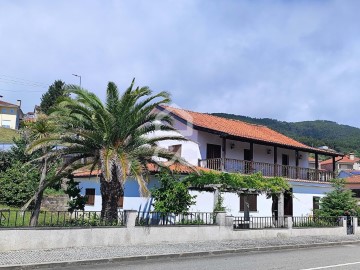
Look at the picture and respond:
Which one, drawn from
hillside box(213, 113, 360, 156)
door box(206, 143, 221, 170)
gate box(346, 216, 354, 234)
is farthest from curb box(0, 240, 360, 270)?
hillside box(213, 113, 360, 156)

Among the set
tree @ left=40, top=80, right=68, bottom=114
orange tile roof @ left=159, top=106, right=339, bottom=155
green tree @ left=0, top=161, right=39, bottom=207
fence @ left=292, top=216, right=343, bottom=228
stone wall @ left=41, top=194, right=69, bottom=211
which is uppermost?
tree @ left=40, top=80, right=68, bottom=114

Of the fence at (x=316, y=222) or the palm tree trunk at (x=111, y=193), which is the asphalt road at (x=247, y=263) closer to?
the palm tree trunk at (x=111, y=193)

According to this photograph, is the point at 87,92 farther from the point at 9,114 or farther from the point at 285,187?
the point at 9,114

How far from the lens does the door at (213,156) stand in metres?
24.3

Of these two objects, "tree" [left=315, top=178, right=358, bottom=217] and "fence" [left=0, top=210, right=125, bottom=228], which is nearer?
"fence" [left=0, top=210, right=125, bottom=228]

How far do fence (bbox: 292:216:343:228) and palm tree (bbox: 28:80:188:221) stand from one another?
8611mm

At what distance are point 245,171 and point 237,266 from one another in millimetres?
14923

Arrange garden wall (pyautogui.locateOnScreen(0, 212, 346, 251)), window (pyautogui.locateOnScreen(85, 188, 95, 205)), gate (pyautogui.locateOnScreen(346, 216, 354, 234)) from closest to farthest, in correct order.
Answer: garden wall (pyautogui.locateOnScreen(0, 212, 346, 251)), gate (pyautogui.locateOnScreen(346, 216, 354, 234)), window (pyautogui.locateOnScreen(85, 188, 95, 205))

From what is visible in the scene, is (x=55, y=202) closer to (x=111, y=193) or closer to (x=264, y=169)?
(x=111, y=193)

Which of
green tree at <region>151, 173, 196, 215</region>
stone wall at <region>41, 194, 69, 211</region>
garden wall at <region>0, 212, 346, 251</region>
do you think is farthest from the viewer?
stone wall at <region>41, 194, 69, 211</region>

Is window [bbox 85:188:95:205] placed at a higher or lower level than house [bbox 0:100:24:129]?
lower

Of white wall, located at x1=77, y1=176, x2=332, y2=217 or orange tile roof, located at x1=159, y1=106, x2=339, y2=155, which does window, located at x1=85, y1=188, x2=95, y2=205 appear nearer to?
white wall, located at x1=77, y1=176, x2=332, y2=217

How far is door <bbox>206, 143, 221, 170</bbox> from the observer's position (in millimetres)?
24312

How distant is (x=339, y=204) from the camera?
2364cm
